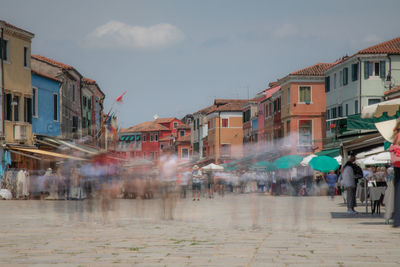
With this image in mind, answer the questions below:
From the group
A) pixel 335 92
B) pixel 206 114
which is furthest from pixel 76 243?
pixel 206 114

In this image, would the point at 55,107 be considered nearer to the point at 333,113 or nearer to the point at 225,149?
the point at 333,113

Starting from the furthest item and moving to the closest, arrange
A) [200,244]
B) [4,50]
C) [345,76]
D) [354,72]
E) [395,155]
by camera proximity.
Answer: [345,76] < [354,72] < [4,50] < [395,155] < [200,244]

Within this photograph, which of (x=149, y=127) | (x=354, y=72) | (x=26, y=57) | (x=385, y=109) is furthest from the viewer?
(x=149, y=127)

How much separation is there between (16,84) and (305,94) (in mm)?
29997

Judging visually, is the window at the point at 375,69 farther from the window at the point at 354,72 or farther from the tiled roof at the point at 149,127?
the tiled roof at the point at 149,127

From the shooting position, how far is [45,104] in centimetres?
4450

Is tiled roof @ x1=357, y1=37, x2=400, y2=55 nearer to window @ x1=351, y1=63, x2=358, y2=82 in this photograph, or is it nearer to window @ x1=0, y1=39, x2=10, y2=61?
window @ x1=351, y1=63, x2=358, y2=82

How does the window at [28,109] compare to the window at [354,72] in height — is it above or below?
below

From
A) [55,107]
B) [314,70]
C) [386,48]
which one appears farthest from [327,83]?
[55,107]

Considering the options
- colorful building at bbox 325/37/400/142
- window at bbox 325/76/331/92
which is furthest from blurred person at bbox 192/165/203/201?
window at bbox 325/76/331/92

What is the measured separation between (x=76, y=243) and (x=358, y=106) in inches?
1682

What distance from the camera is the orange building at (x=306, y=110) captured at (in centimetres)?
6091

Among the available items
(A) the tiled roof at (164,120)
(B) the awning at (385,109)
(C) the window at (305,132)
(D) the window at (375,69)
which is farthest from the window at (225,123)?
(B) the awning at (385,109)

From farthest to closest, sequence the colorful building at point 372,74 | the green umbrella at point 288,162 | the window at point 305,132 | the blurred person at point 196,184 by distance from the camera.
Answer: the window at point 305,132 → the colorful building at point 372,74 → the green umbrella at point 288,162 → the blurred person at point 196,184
